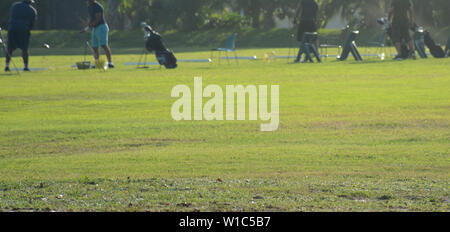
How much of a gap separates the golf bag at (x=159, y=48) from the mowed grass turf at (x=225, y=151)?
603 centimetres

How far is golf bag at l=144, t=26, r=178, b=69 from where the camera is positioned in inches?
1111

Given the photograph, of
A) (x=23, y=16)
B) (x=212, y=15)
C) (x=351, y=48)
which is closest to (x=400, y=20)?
(x=351, y=48)

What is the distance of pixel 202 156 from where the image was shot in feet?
38.4

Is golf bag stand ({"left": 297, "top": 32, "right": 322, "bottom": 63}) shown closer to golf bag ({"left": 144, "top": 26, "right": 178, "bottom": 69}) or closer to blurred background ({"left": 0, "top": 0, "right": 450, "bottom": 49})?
golf bag ({"left": 144, "top": 26, "right": 178, "bottom": 69})

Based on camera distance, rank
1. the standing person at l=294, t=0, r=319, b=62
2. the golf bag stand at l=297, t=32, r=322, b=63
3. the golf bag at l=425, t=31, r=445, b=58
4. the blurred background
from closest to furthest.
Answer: the golf bag stand at l=297, t=32, r=322, b=63 → the standing person at l=294, t=0, r=319, b=62 → the golf bag at l=425, t=31, r=445, b=58 → the blurred background

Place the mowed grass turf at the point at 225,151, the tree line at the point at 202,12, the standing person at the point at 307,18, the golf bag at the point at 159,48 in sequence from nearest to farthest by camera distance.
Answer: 1. the mowed grass turf at the point at 225,151
2. the golf bag at the point at 159,48
3. the standing person at the point at 307,18
4. the tree line at the point at 202,12

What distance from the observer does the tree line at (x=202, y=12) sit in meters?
59.9

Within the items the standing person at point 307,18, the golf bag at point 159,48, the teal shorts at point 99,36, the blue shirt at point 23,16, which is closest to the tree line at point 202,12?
the standing person at point 307,18

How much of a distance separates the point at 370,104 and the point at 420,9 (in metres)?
43.7

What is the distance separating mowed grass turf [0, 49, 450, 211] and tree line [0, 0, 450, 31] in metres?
38.2

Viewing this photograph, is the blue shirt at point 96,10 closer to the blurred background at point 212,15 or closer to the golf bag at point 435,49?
the golf bag at point 435,49

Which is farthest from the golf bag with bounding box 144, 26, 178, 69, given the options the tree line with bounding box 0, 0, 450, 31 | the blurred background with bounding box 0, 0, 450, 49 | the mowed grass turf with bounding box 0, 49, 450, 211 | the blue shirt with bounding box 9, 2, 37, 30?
the tree line with bounding box 0, 0, 450, 31

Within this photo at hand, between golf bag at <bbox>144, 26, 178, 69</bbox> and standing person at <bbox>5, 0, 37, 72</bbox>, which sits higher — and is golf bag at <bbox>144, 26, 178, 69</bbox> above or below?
below
